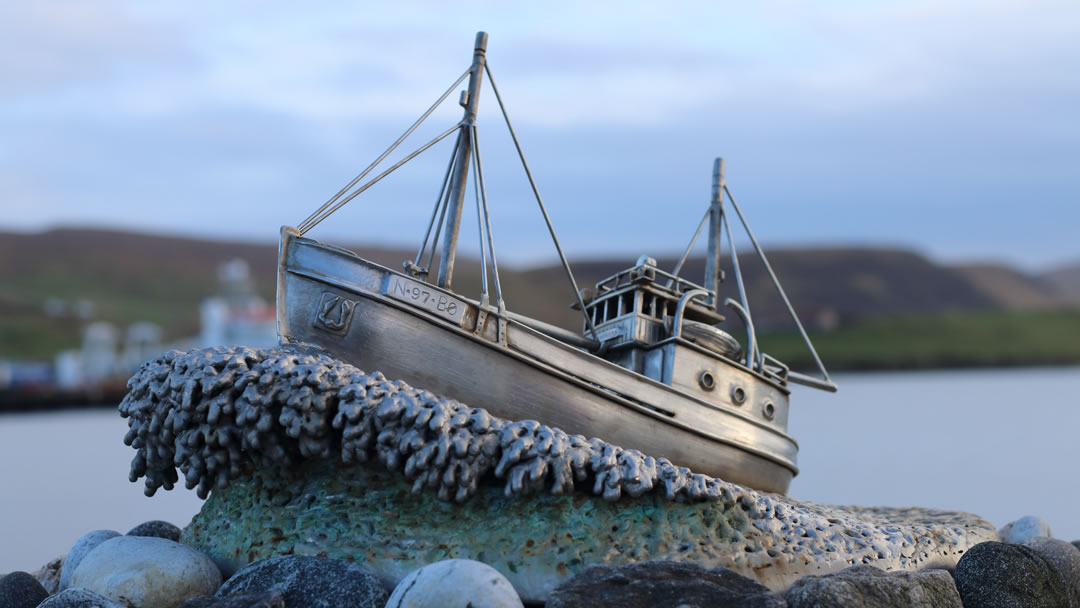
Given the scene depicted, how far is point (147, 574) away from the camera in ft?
28.7

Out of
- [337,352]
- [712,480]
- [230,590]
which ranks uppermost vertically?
[337,352]

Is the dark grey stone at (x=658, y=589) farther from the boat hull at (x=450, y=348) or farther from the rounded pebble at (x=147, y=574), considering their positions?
the rounded pebble at (x=147, y=574)

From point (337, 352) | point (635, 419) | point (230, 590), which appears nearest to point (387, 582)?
point (230, 590)

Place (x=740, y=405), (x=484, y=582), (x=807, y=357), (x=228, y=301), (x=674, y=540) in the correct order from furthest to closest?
(x=228, y=301)
(x=807, y=357)
(x=740, y=405)
(x=674, y=540)
(x=484, y=582)

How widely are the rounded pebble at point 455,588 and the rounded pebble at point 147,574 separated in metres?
2.00

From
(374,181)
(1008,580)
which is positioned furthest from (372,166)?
(1008,580)

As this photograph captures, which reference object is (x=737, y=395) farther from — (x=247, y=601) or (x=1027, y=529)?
(x=247, y=601)

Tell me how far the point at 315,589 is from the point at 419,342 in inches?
88.8

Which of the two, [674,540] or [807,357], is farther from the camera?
[807,357]

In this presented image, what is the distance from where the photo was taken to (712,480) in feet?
31.0

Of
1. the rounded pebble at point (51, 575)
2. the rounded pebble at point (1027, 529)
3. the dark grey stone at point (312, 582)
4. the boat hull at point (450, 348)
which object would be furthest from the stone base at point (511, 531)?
the rounded pebble at point (1027, 529)

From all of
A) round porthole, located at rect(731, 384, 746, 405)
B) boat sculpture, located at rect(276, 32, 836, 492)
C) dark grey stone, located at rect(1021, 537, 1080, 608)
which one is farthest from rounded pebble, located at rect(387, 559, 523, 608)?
dark grey stone, located at rect(1021, 537, 1080, 608)

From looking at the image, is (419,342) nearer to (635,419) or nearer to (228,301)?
(635,419)

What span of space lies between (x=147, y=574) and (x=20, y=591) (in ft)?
4.29
